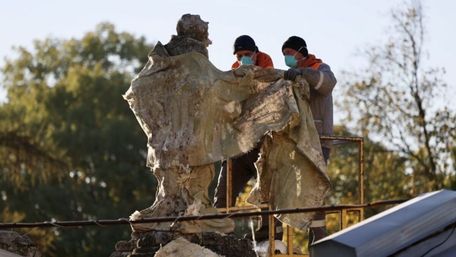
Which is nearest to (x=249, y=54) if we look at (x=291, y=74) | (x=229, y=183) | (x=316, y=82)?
(x=316, y=82)

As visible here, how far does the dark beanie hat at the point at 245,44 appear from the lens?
21469 mm

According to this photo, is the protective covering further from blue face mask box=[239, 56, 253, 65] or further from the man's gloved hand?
blue face mask box=[239, 56, 253, 65]

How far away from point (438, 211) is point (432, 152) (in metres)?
29.3

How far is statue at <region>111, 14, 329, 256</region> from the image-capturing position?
64.9ft

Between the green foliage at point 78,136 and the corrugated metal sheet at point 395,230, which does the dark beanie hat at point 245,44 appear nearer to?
the corrugated metal sheet at point 395,230

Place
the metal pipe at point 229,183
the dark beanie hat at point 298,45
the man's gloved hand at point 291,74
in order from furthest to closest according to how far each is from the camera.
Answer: the metal pipe at point 229,183 < the dark beanie hat at point 298,45 < the man's gloved hand at point 291,74

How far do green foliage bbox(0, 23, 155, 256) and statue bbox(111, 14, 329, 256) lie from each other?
16.3 meters

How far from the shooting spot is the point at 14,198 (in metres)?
47.4

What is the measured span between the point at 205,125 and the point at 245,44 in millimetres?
1770

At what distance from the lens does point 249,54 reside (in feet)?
70.3

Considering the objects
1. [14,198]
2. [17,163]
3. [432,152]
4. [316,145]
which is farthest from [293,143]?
[14,198]

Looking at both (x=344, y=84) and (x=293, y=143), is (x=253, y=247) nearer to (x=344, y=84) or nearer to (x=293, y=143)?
(x=293, y=143)

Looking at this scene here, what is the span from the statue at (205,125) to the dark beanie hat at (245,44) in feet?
3.66

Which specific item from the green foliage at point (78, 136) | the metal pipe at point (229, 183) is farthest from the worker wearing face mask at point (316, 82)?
the green foliage at point (78, 136)
